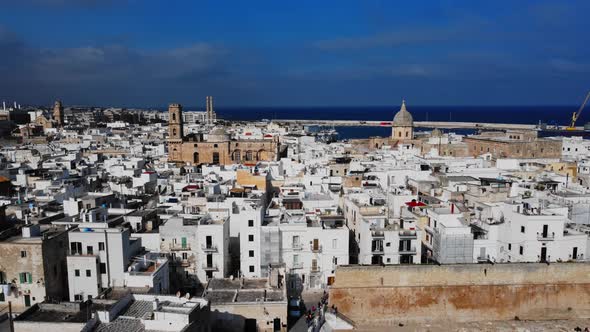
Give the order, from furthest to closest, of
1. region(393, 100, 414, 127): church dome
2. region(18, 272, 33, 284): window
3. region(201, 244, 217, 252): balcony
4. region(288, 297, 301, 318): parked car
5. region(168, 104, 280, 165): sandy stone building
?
Answer: region(393, 100, 414, 127): church dome, region(168, 104, 280, 165): sandy stone building, region(201, 244, 217, 252): balcony, region(288, 297, 301, 318): parked car, region(18, 272, 33, 284): window

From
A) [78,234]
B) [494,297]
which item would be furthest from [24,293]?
[494,297]

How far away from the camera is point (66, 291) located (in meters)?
23.8

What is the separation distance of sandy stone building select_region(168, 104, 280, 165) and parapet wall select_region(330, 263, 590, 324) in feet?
119

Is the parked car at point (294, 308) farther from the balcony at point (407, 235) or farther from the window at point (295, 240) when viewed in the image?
the balcony at point (407, 235)

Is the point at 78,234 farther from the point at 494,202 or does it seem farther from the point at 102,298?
the point at 494,202

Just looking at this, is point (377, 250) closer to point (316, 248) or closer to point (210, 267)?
point (316, 248)

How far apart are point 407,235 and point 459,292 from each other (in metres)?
3.93

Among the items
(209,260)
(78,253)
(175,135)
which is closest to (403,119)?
(175,135)

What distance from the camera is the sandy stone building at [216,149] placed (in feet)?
199

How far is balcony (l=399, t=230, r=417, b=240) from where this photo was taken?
2633 cm

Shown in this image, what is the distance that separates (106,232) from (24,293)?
4655 mm

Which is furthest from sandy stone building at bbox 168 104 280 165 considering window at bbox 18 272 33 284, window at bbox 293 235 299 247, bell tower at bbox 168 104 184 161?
window at bbox 18 272 33 284

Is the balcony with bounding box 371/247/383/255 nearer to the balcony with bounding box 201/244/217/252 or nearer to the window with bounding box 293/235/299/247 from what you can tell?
the window with bounding box 293/235/299/247

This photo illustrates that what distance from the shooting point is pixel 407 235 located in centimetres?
2639
